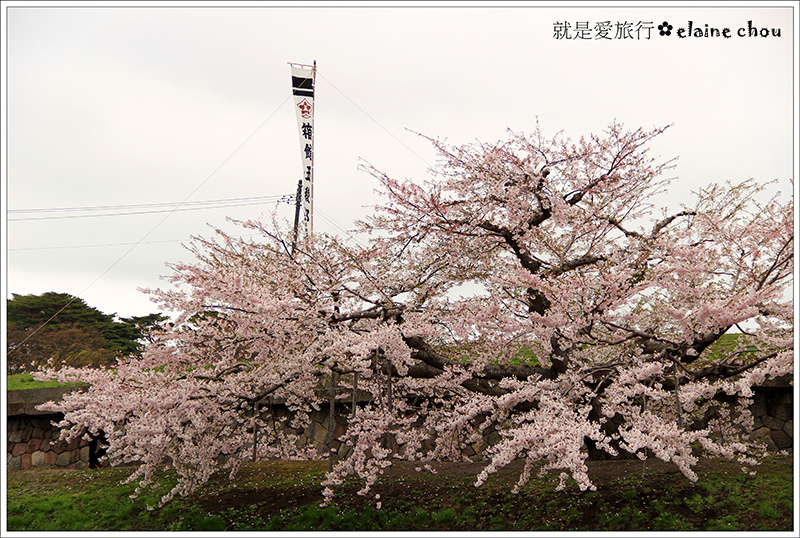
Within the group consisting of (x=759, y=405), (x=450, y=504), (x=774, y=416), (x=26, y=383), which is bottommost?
(x=450, y=504)

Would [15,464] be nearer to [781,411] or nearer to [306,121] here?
[306,121]

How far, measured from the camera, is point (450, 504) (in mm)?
9289

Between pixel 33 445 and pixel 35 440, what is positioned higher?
pixel 35 440

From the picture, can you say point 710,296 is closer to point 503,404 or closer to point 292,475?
point 503,404

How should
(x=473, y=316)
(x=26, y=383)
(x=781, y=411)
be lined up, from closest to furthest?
(x=473, y=316), (x=781, y=411), (x=26, y=383)

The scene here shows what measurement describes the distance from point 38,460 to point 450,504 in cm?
1128

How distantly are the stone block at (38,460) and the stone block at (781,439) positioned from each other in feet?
55.7

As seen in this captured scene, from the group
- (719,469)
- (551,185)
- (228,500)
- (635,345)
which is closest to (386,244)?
(551,185)

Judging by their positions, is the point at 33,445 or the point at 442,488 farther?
the point at 33,445

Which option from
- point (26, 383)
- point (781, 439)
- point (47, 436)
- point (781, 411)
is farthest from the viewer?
point (26, 383)

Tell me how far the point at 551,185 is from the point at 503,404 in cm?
364

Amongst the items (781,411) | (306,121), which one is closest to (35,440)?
(306,121)

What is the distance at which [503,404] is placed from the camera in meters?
7.75

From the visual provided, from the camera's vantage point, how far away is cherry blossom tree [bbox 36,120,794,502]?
7949mm
